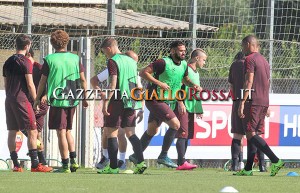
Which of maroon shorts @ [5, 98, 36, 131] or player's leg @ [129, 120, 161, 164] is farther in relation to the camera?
player's leg @ [129, 120, 161, 164]

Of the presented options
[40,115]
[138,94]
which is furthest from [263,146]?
[40,115]

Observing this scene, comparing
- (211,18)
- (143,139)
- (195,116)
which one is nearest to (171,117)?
(143,139)

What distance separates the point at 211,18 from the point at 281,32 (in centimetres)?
146

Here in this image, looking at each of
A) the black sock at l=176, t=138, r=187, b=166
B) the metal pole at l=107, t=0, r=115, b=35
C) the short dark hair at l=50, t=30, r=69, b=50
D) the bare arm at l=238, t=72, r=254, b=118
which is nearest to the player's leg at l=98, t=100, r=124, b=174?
the short dark hair at l=50, t=30, r=69, b=50

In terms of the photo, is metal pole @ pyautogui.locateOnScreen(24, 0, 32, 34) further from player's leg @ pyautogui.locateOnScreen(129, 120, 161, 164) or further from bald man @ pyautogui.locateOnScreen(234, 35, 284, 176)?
bald man @ pyautogui.locateOnScreen(234, 35, 284, 176)

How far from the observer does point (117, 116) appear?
47.7ft

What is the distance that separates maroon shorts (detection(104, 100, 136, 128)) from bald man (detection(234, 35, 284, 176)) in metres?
1.64

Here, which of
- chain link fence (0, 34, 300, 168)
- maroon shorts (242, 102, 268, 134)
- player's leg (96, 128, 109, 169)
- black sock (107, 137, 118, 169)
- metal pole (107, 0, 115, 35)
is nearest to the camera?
maroon shorts (242, 102, 268, 134)

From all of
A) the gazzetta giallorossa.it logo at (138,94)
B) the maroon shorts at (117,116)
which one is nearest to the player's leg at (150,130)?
the gazzetta giallorossa.it logo at (138,94)

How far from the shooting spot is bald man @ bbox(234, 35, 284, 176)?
46.4 ft

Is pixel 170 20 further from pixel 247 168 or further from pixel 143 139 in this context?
pixel 247 168

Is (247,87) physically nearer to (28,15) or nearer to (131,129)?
(131,129)

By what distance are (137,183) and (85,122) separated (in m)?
6.97

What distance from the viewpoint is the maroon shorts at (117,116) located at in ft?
47.5
